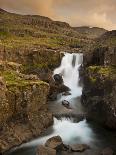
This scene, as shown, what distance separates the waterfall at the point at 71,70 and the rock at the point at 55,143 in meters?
35.5

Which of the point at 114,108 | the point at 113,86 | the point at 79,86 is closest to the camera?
the point at 114,108

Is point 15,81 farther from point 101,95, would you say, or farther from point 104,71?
point 104,71

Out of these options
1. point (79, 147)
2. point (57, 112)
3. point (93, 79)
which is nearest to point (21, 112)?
point (79, 147)

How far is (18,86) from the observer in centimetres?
5072

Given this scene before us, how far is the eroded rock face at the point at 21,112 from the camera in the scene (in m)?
46.2

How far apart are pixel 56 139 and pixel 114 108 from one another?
480 inches

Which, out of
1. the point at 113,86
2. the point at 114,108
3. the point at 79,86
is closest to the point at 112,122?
the point at 114,108

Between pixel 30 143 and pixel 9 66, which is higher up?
pixel 9 66

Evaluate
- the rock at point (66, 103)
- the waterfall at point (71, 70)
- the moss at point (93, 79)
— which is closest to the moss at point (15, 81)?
the rock at point (66, 103)

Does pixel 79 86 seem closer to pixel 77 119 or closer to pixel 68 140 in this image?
pixel 77 119

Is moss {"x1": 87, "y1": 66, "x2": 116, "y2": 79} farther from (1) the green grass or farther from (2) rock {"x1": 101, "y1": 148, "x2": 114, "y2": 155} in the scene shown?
(2) rock {"x1": 101, "y1": 148, "x2": 114, "y2": 155}

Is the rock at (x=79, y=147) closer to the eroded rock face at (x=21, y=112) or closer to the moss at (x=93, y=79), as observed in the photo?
the eroded rock face at (x=21, y=112)

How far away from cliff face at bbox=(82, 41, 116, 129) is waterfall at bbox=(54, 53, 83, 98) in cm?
1080

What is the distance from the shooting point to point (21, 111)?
162 feet
